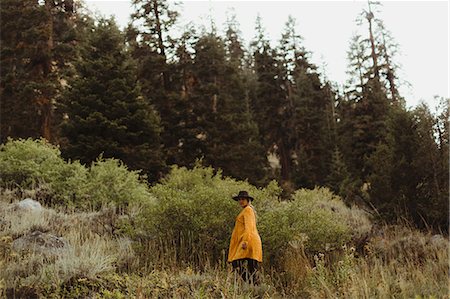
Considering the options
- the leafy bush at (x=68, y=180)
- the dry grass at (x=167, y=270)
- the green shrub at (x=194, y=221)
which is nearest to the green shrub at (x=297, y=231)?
the dry grass at (x=167, y=270)

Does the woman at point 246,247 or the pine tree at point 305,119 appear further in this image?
the pine tree at point 305,119

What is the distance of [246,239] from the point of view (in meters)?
7.54

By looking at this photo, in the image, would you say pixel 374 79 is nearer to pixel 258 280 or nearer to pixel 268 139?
pixel 268 139

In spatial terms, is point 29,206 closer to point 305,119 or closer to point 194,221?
point 194,221

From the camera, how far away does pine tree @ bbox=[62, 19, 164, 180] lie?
16.7 metres

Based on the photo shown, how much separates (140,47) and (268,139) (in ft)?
45.5

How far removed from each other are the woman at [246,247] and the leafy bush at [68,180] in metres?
5.51

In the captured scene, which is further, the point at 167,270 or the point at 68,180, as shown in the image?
the point at 68,180

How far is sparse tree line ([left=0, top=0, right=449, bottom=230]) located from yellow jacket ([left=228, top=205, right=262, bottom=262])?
8160mm

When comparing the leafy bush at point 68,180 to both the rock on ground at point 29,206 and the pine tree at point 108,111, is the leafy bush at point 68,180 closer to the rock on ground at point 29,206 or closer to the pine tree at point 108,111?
the rock on ground at point 29,206

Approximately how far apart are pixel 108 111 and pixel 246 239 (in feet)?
37.1

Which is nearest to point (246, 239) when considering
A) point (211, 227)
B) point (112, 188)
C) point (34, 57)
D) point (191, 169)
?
point (211, 227)

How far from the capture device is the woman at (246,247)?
750 cm

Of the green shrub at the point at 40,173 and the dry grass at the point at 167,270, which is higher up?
the green shrub at the point at 40,173
